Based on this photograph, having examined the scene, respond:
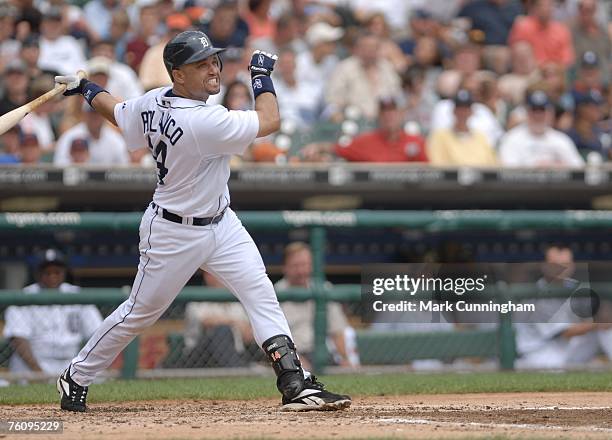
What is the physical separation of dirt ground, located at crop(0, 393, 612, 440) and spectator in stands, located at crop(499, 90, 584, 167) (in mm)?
4176

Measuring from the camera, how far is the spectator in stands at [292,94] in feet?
37.1

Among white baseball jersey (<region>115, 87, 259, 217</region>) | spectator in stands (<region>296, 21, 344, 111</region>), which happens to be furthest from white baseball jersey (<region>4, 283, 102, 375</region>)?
spectator in stands (<region>296, 21, 344, 111</region>)

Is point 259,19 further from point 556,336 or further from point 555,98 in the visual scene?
Answer: point 556,336

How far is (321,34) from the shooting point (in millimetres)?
12656

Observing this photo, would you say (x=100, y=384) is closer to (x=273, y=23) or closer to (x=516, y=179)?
(x=516, y=179)

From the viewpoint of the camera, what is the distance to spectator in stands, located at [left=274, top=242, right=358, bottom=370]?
26.6 feet

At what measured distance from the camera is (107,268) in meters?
9.02

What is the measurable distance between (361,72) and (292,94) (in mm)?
763

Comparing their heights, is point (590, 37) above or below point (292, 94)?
above

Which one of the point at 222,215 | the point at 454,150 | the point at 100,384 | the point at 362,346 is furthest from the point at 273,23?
the point at 222,215

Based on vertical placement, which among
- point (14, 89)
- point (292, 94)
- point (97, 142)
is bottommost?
point (97, 142)

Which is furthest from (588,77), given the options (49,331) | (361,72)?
(49,331)

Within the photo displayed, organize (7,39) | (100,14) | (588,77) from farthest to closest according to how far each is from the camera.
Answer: (588,77) → (100,14) → (7,39)

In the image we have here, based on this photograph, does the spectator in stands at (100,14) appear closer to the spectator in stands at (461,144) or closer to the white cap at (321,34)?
the white cap at (321,34)
